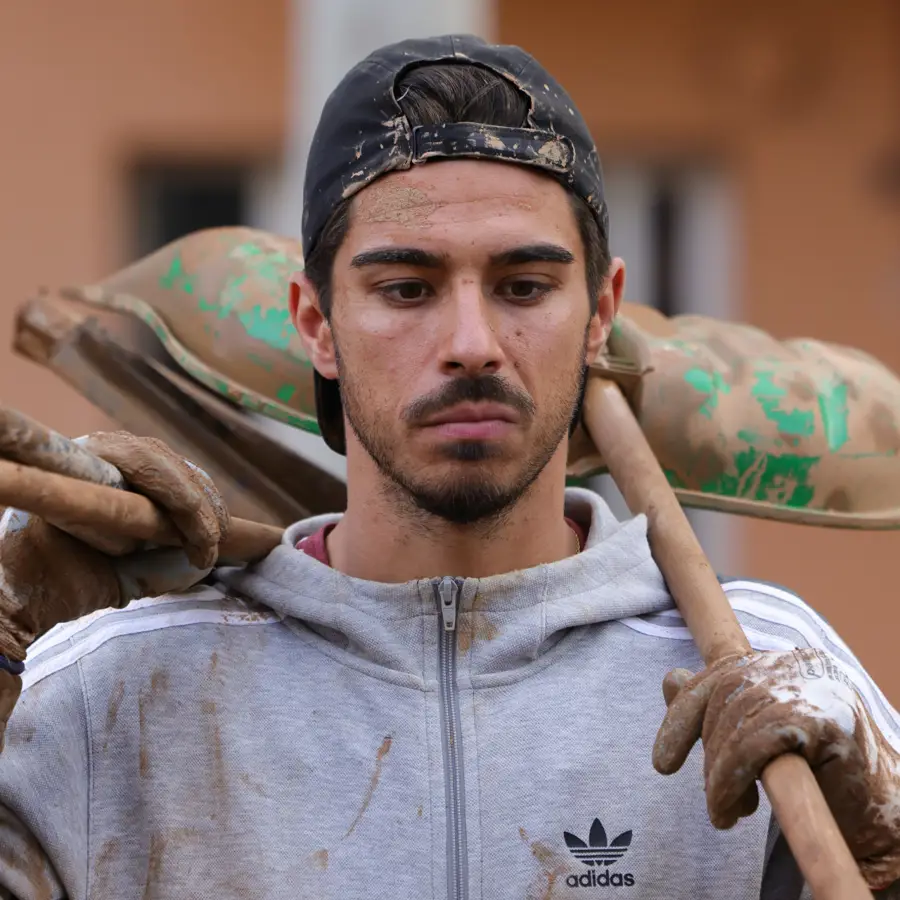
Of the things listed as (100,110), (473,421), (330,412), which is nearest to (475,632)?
(473,421)

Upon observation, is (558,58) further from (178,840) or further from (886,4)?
(178,840)

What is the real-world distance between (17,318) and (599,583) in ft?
3.99

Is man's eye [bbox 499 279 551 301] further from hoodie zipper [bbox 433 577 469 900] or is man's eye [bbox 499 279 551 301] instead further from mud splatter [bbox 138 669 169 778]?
mud splatter [bbox 138 669 169 778]

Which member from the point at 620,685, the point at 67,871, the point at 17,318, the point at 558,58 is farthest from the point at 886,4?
the point at 67,871

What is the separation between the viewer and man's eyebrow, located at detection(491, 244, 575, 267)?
8.09 feet

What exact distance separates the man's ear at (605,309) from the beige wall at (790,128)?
363cm

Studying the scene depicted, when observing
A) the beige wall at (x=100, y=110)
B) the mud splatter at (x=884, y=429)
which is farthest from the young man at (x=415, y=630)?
the beige wall at (x=100, y=110)

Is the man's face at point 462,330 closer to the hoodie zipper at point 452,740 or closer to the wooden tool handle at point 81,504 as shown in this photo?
the hoodie zipper at point 452,740

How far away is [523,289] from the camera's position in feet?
8.23

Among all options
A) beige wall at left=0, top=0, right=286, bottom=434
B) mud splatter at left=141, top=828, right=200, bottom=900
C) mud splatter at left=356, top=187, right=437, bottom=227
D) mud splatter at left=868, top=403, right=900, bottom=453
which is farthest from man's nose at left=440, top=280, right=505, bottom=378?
beige wall at left=0, top=0, right=286, bottom=434

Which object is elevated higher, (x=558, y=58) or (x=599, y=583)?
(x=558, y=58)

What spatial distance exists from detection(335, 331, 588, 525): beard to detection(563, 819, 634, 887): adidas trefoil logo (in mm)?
431

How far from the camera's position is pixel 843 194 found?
6332 mm

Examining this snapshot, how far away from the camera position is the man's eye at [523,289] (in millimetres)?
2498
